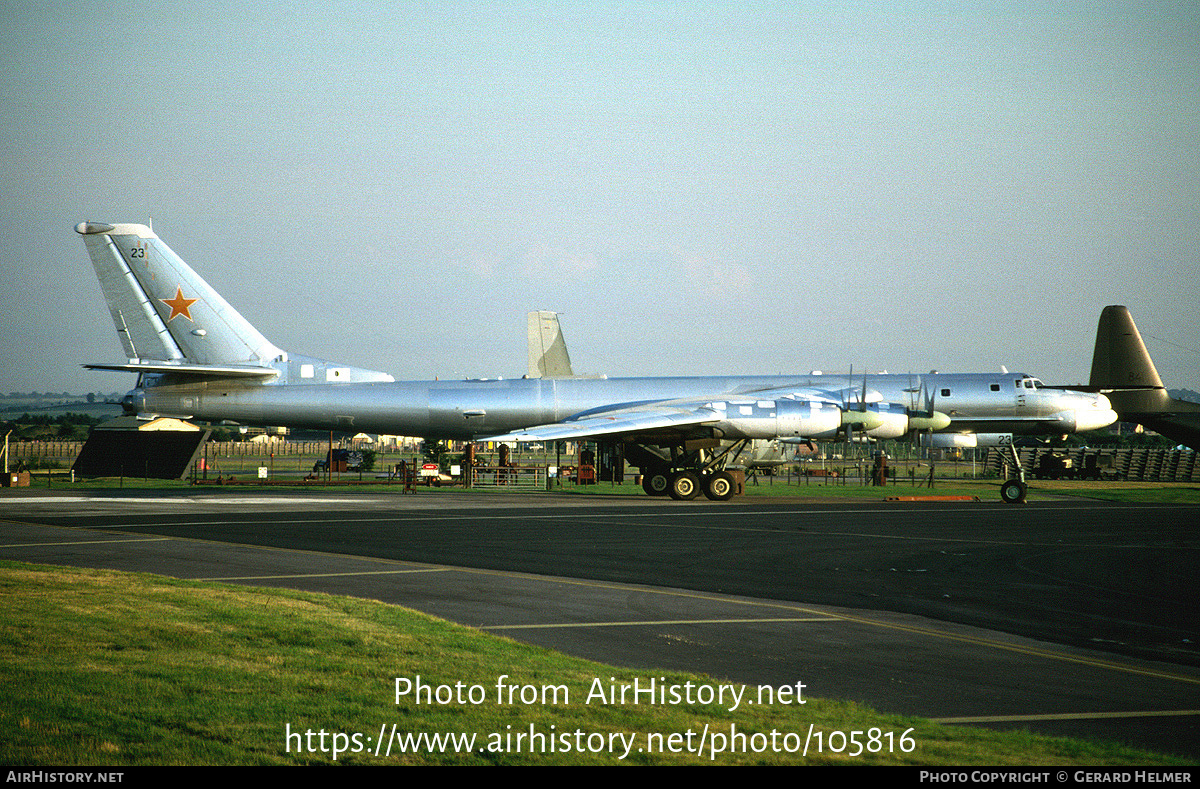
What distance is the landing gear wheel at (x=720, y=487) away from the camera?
29.6 meters

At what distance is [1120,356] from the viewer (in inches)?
1358

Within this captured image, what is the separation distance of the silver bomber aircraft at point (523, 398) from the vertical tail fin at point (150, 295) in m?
0.03

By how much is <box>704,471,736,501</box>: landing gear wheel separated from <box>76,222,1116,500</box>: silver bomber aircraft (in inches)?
1.4

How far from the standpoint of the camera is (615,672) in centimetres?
680

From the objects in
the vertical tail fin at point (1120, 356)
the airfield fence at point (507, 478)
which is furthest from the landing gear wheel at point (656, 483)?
the vertical tail fin at point (1120, 356)

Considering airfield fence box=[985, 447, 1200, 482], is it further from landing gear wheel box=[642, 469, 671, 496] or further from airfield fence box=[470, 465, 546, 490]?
landing gear wheel box=[642, 469, 671, 496]

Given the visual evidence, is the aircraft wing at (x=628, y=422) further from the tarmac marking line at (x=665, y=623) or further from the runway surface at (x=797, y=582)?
the tarmac marking line at (x=665, y=623)

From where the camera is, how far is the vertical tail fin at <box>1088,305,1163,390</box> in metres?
34.2

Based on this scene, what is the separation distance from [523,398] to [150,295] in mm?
11941

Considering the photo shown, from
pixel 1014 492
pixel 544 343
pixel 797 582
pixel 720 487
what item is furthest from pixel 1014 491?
pixel 544 343

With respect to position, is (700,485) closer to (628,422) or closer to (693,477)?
(693,477)

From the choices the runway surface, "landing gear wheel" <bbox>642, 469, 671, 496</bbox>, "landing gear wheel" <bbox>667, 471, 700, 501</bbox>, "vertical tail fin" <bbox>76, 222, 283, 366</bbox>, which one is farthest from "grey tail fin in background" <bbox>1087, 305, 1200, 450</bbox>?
"vertical tail fin" <bbox>76, 222, 283, 366</bbox>

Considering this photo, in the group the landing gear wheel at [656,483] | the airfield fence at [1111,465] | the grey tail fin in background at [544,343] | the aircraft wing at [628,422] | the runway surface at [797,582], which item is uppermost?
the grey tail fin in background at [544,343]
